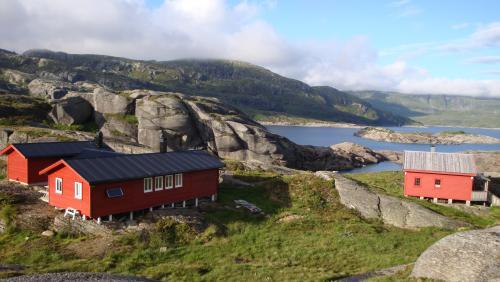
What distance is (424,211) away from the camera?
123ft

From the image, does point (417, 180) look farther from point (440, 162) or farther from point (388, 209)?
point (388, 209)

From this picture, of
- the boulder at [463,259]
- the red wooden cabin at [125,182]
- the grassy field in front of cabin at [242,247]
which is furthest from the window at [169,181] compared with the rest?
the boulder at [463,259]

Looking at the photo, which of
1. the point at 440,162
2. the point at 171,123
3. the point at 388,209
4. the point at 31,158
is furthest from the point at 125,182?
the point at 171,123

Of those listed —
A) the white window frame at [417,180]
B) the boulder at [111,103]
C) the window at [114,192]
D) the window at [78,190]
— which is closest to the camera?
the window at [114,192]

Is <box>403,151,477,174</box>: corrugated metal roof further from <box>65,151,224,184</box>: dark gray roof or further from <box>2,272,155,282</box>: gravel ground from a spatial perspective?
<box>2,272,155,282</box>: gravel ground

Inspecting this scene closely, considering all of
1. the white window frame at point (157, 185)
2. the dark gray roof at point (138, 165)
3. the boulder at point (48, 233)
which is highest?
the dark gray roof at point (138, 165)

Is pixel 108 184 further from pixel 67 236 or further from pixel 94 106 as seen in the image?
pixel 94 106

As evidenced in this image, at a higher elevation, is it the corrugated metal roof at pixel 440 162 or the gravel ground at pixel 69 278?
the corrugated metal roof at pixel 440 162

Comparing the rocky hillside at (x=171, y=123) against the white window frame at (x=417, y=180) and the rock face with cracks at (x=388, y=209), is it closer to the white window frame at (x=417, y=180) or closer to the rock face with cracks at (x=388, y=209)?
the white window frame at (x=417, y=180)

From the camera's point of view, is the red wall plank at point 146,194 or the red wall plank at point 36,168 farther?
the red wall plank at point 36,168

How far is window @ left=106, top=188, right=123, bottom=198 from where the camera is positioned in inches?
1199

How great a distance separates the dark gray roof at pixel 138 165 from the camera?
30.7m

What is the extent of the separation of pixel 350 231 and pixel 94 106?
66.0 meters

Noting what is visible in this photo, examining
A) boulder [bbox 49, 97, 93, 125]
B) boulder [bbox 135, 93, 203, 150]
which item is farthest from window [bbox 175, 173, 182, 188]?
boulder [bbox 49, 97, 93, 125]
